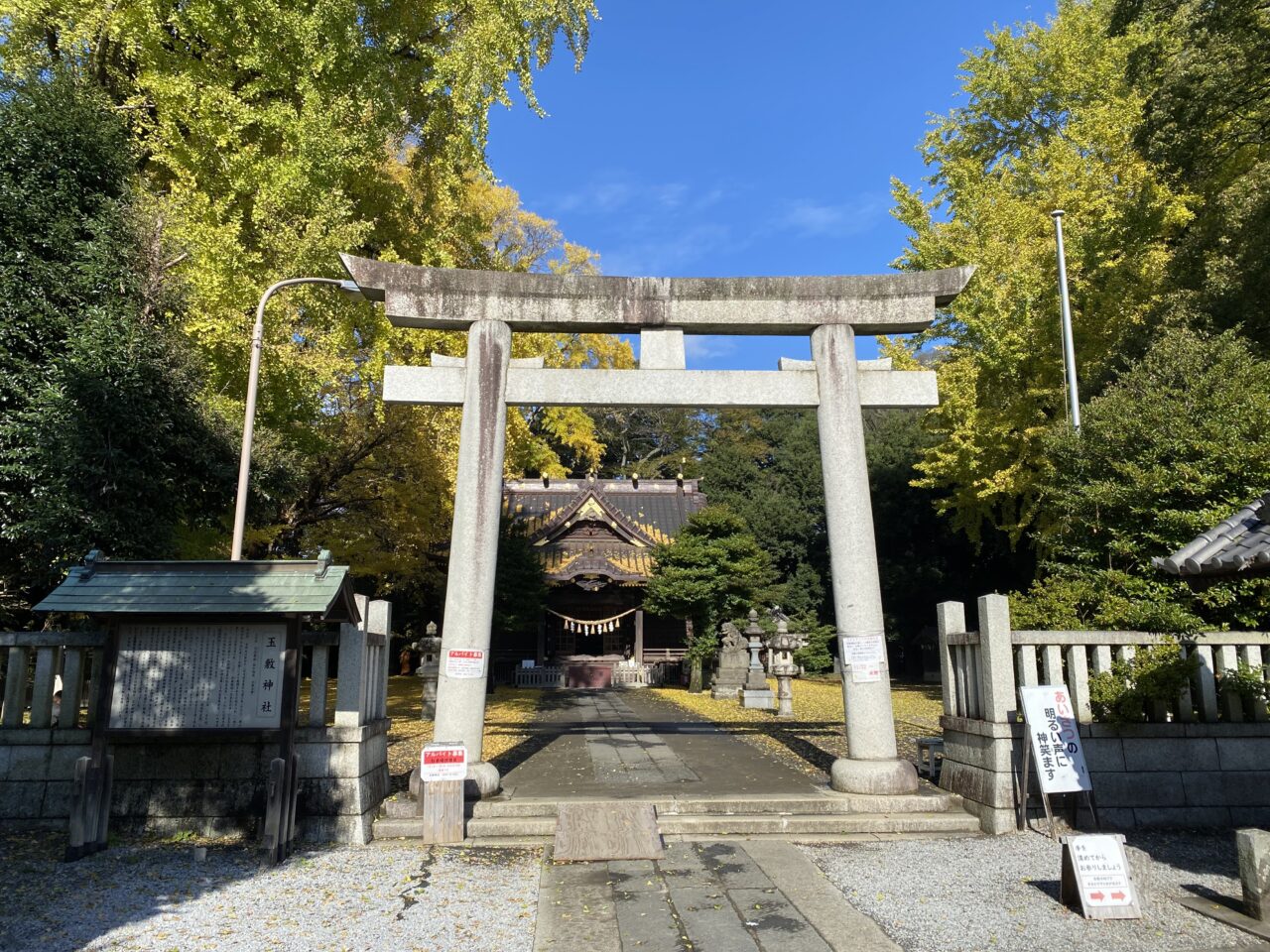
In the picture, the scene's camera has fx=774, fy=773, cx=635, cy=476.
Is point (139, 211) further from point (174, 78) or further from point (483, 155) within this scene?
point (483, 155)

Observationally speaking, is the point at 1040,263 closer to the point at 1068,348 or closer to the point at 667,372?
the point at 1068,348

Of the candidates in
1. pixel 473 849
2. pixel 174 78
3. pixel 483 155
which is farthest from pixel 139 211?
pixel 473 849

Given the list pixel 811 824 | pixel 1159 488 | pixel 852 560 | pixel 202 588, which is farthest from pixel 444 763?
pixel 1159 488

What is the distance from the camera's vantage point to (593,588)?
28.3 metres

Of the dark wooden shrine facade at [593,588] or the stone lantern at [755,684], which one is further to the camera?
the dark wooden shrine facade at [593,588]

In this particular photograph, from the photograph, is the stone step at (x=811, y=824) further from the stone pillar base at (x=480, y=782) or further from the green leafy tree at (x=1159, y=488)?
the green leafy tree at (x=1159, y=488)

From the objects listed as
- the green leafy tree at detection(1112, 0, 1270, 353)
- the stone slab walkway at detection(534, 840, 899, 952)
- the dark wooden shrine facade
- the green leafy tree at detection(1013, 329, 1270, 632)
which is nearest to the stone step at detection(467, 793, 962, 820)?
the stone slab walkway at detection(534, 840, 899, 952)

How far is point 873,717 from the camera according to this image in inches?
322

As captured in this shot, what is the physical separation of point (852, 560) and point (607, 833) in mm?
3810

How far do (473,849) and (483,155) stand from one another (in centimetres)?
1224

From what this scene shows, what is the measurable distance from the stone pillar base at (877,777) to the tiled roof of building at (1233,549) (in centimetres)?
344

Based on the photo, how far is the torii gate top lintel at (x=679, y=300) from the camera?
8.85 metres

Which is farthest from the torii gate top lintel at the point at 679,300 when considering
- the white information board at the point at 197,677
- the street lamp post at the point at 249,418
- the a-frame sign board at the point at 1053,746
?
the a-frame sign board at the point at 1053,746

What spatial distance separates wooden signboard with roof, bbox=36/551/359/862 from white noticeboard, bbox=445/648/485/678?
146cm
